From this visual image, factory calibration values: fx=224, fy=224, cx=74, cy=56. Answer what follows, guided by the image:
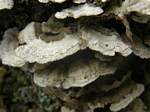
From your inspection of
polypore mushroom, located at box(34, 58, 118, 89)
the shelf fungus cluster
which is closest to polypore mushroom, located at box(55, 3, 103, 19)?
the shelf fungus cluster

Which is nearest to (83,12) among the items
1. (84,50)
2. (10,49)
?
(84,50)

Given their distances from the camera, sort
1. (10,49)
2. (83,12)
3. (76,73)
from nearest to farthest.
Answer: (83,12)
(76,73)
(10,49)

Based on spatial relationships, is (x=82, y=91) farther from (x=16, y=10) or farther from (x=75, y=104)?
(x=16, y=10)

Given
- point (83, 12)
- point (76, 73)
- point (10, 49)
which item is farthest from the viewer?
point (10, 49)

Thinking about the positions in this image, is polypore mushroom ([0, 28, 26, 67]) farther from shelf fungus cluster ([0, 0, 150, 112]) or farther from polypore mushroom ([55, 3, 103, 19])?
polypore mushroom ([55, 3, 103, 19])

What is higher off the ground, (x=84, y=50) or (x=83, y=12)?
(x=83, y=12)

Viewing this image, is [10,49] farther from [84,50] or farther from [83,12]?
[83,12]

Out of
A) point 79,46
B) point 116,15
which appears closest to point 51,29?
point 79,46

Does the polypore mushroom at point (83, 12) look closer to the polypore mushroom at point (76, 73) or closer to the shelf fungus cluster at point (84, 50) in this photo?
the shelf fungus cluster at point (84, 50)
